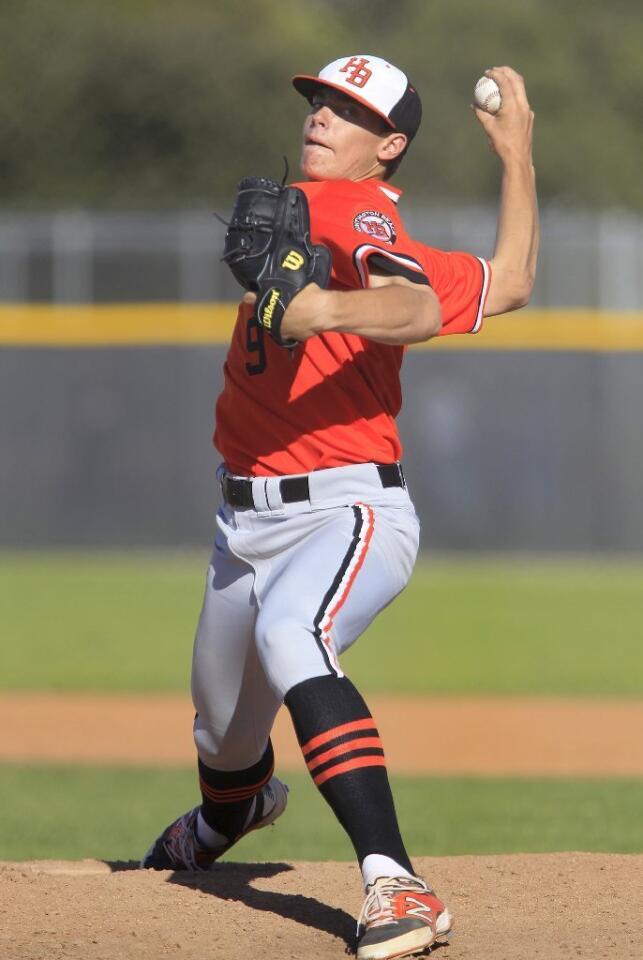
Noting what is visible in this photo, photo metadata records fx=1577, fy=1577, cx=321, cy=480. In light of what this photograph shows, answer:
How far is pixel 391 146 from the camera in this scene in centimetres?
335

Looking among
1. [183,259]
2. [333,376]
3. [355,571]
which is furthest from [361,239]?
[183,259]

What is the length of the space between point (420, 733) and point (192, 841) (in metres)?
3.70

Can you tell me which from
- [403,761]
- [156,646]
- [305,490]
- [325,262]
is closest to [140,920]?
[305,490]

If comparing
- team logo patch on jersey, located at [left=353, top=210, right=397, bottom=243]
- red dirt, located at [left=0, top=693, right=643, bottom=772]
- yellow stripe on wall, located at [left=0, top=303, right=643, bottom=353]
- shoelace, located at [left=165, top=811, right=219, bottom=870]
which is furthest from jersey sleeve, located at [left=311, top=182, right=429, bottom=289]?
yellow stripe on wall, located at [left=0, top=303, right=643, bottom=353]

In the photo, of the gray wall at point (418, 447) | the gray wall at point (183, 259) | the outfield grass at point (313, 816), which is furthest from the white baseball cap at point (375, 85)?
the gray wall at point (183, 259)

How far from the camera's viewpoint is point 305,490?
317 cm

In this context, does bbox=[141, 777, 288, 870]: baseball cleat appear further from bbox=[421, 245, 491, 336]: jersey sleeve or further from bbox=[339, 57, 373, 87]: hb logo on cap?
bbox=[339, 57, 373, 87]: hb logo on cap

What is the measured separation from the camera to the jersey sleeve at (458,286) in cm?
324

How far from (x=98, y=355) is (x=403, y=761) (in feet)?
28.8

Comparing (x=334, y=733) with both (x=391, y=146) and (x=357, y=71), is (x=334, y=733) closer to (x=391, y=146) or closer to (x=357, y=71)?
(x=391, y=146)

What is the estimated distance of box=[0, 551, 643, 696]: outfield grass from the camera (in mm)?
→ 9125

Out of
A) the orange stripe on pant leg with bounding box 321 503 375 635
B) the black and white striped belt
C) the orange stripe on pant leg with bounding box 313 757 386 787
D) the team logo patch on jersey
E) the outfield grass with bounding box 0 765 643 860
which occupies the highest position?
the team logo patch on jersey

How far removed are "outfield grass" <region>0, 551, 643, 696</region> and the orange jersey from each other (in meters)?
5.56

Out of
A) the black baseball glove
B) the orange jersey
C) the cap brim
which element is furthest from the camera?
the cap brim
